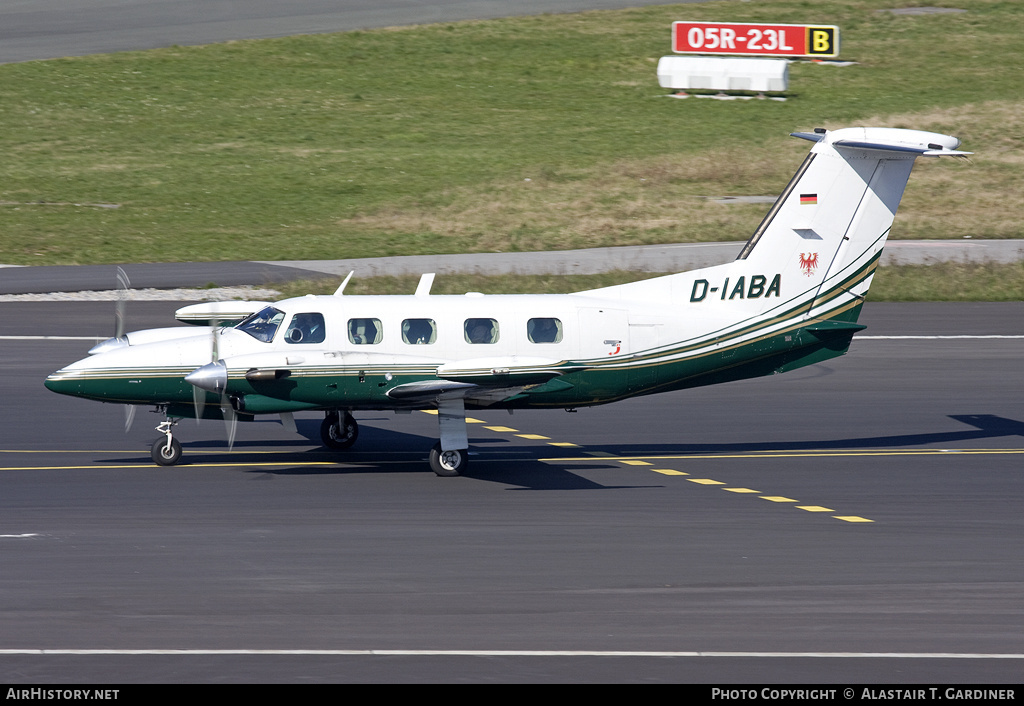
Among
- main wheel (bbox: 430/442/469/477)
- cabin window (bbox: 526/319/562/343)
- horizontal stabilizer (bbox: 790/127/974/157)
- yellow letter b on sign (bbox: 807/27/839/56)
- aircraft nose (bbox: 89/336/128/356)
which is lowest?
main wheel (bbox: 430/442/469/477)

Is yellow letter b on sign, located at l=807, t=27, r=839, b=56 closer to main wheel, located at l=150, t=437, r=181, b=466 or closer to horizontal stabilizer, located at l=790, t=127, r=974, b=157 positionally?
horizontal stabilizer, located at l=790, t=127, r=974, b=157

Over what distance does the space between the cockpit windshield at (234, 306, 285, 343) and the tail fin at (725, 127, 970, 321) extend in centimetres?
685

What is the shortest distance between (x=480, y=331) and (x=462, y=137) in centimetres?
4007

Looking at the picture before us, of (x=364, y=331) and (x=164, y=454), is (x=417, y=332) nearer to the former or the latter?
(x=364, y=331)

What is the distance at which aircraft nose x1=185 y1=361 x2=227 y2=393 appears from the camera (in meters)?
17.2

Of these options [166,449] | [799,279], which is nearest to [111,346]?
[166,449]

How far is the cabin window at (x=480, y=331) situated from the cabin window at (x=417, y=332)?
490 mm

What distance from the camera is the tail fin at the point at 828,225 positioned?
19406 millimetres

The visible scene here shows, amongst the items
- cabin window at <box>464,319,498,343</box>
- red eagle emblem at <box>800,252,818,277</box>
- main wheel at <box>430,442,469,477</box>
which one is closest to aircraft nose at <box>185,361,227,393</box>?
main wheel at <box>430,442,469,477</box>

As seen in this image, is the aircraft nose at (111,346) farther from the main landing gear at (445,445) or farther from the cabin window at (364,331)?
the cabin window at (364,331)

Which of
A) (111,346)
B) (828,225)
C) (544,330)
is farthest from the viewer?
(828,225)

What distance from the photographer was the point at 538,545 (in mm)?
15117

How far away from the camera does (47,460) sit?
62.9 feet

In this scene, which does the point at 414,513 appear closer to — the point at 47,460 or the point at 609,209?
the point at 47,460
